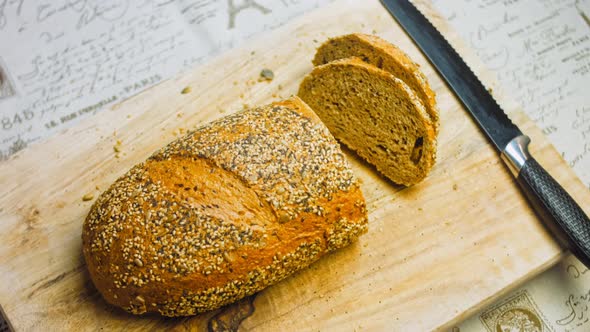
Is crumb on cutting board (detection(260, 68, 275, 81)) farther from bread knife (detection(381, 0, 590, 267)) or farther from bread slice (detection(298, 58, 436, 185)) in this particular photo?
bread knife (detection(381, 0, 590, 267))

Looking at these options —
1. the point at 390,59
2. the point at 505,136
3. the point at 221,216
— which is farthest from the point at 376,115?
the point at 221,216

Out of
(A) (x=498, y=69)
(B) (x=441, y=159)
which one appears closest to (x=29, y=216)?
(B) (x=441, y=159)

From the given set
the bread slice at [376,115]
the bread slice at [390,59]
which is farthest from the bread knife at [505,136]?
the bread slice at [376,115]

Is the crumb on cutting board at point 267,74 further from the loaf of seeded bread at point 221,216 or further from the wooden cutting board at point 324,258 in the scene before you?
the loaf of seeded bread at point 221,216

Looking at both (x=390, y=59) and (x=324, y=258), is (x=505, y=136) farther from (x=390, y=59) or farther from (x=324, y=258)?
(x=324, y=258)

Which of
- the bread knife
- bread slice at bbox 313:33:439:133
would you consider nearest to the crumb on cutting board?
bread slice at bbox 313:33:439:133

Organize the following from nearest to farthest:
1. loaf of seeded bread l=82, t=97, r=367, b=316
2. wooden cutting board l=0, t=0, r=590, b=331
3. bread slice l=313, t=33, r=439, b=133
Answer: loaf of seeded bread l=82, t=97, r=367, b=316, wooden cutting board l=0, t=0, r=590, b=331, bread slice l=313, t=33, r=439, b=133

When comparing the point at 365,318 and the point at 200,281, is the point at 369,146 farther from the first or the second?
the point at 200,281
